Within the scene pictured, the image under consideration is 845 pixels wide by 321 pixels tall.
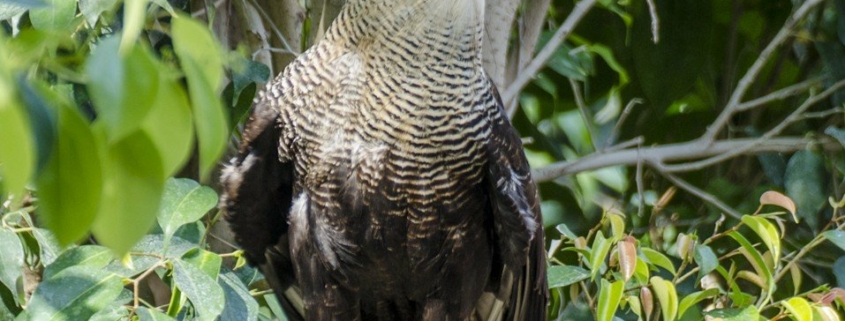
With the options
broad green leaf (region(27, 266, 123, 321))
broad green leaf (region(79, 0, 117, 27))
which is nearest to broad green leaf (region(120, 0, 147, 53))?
broad green leaf (region(79, 0, 117, 27))

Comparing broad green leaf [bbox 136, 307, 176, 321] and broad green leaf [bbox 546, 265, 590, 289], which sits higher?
broad green leaf [bbox 136, 307, 176, 321]

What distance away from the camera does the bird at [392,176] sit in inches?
80.5

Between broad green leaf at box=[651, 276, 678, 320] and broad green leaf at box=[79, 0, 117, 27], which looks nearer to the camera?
broad green leaf at box=[79, 0, 117, 27]

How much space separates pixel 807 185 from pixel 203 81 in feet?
7.31

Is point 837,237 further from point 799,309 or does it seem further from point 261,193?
point 261,193

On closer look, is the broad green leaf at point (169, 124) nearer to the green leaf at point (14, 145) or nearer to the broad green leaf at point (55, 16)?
the green leaf at point (14, 145)

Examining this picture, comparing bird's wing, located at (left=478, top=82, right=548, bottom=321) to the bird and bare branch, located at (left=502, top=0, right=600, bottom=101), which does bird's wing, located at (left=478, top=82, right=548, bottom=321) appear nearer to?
the bird

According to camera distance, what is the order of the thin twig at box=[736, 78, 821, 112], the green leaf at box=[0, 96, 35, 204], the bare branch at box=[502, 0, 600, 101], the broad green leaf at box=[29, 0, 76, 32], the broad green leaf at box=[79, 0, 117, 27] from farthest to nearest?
the thin twig at box=[736, 78, 821, 112] < the bare branch at box=[502, 0, 600, 101] < the broad green leaf at box=[79, 0, 117, 27] < the broad green leaf at box=[29, 0, 76, 32] < the green leaf at box=[0, 96, 35, 204]

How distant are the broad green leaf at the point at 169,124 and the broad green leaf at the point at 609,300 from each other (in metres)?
1.46

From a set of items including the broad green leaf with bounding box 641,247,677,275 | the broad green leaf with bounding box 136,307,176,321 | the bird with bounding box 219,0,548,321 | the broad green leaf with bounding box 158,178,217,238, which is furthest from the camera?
the broad green leaf with bounding box 641,247,677,275

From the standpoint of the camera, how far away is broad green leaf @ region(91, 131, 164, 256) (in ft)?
1.75

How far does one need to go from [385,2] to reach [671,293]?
714mm

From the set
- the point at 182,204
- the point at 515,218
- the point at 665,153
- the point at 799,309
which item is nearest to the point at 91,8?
the point at 182,204

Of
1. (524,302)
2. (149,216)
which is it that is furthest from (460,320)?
(149,216)
